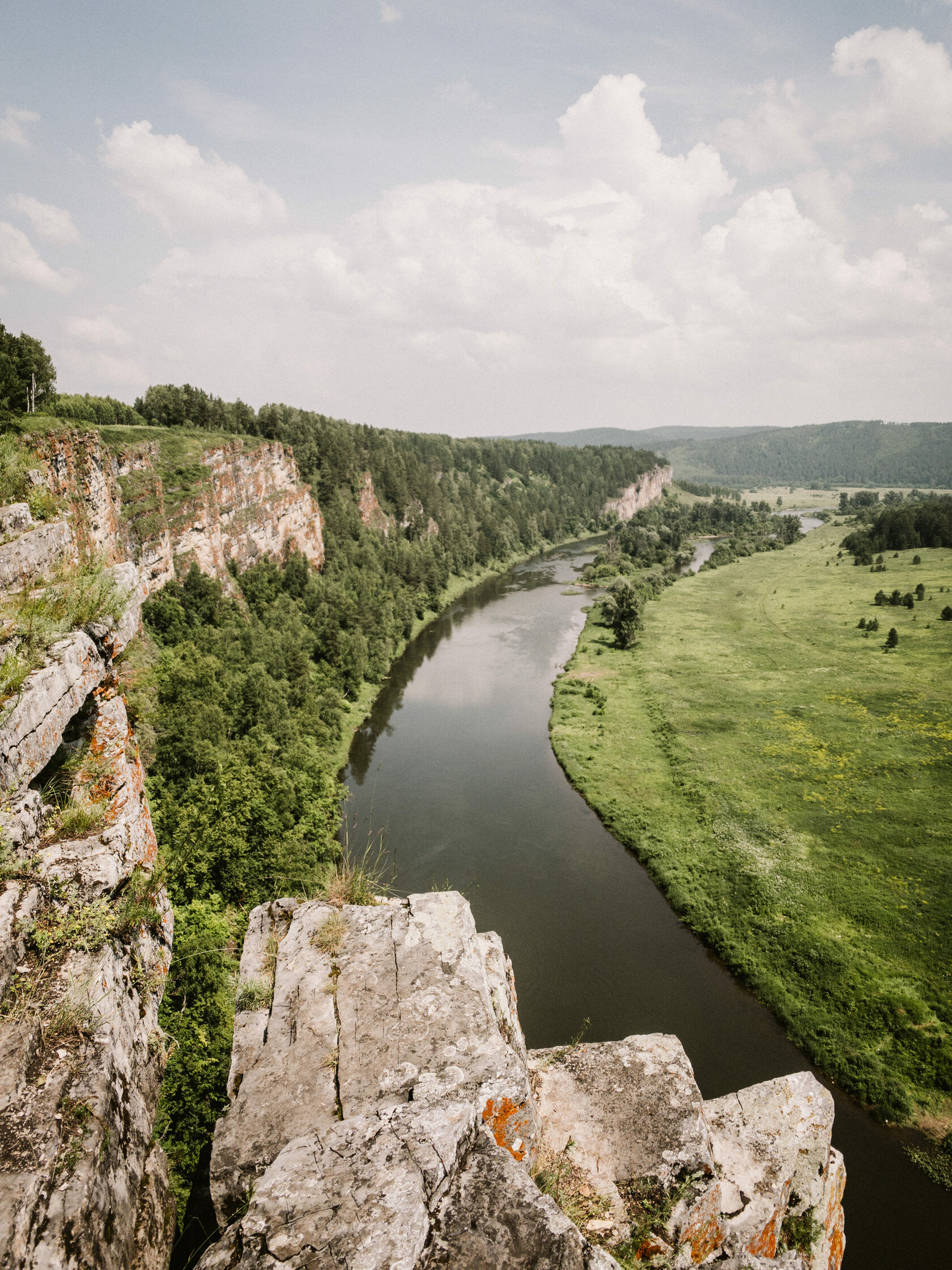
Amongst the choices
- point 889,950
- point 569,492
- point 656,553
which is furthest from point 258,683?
point 569,492

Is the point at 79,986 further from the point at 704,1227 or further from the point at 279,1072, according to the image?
the point at 704,1227

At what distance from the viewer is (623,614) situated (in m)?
55.0

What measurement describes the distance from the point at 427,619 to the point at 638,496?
107928mm

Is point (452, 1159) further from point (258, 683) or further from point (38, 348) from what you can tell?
point (38, 348)

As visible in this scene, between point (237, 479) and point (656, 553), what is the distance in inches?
2633

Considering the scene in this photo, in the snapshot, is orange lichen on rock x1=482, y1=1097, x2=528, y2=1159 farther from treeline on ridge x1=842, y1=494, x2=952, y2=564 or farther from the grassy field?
treeline on ridge x1=842, y1=494, x2=952, y2=564

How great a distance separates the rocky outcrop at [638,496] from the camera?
472ft

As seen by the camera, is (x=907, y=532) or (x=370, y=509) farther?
(x=907, y=532)

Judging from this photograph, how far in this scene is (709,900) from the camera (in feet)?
75.5

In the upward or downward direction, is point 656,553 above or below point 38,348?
below

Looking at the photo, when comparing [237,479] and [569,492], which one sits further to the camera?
[569,492]

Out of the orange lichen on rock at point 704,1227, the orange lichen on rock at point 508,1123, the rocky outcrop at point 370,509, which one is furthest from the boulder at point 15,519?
the rocky outcrop at point 370,509

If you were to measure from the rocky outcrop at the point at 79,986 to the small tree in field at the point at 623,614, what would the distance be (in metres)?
48.9

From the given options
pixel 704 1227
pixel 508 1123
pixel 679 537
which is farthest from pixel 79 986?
pixel 679 537
